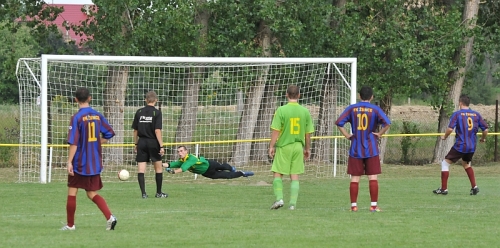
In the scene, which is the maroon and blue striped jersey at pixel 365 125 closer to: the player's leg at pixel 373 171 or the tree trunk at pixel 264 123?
the player's leg at pixel 373 171

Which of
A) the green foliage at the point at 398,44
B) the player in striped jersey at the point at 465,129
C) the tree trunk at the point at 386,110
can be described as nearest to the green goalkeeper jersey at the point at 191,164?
the player in striped jersey at the point at 465,129

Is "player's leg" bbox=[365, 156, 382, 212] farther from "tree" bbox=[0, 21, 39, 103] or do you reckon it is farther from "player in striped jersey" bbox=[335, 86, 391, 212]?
"tree" bbox=[0, 21, 39, 103]

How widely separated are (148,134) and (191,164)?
1.46 meters

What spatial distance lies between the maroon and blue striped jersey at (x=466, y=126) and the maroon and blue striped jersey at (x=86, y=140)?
24.4 feet

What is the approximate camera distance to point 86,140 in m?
10.6

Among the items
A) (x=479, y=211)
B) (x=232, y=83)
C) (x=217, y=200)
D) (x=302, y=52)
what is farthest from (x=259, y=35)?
(x=479, y=211)

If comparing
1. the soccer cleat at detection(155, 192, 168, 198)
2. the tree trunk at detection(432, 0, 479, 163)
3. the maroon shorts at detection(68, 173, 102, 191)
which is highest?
the tree trunk at detection(432, 0, 479, 163)

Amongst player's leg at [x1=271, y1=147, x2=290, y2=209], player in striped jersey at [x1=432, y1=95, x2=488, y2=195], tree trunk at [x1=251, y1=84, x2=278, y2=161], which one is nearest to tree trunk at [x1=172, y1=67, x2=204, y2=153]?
tree trunk at [x1=251, y1=84, x2=278, y2=161]

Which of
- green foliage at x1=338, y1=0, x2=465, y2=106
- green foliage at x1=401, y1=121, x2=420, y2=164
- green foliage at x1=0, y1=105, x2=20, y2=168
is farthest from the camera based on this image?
green foliage at x1=401, y1=121, x2=420, y2=164

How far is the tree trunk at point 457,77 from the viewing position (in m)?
27.5

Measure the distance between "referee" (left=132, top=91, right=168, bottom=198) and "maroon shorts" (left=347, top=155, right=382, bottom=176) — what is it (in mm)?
3785

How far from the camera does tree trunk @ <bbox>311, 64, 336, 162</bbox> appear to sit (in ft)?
76.5

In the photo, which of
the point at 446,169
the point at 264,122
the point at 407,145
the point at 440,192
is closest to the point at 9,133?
the point at 264,122

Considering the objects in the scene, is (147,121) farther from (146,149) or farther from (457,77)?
(457,77)
